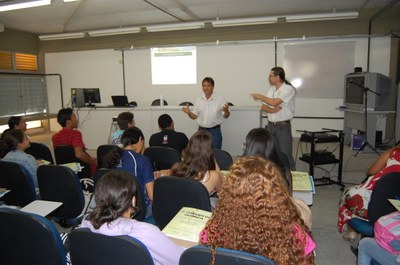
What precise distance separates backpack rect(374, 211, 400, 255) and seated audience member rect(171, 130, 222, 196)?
998 millimetres

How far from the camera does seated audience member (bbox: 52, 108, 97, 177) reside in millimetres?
3303

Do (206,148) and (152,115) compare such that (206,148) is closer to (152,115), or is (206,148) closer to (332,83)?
(152,115)

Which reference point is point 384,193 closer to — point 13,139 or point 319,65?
point 13,139

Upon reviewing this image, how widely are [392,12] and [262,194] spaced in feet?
25.1

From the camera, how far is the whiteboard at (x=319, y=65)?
7.12 metres

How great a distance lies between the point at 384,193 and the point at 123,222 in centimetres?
169

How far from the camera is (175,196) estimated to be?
6.56ft

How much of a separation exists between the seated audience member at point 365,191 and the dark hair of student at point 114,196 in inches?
70.0

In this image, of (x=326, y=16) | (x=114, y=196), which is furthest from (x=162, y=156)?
(x=326, y=16)

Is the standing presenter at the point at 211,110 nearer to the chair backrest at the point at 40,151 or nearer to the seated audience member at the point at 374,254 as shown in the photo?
the chair backrest at the point at 40,151

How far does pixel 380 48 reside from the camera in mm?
6918

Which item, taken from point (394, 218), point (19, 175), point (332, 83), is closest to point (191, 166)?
point (394, 218)

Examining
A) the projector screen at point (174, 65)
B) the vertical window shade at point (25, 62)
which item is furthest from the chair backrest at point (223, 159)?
the vertical window shade at point (25, 62)

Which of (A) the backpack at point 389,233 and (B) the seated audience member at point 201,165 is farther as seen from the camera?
(B) the seated audience member at point 201,165
